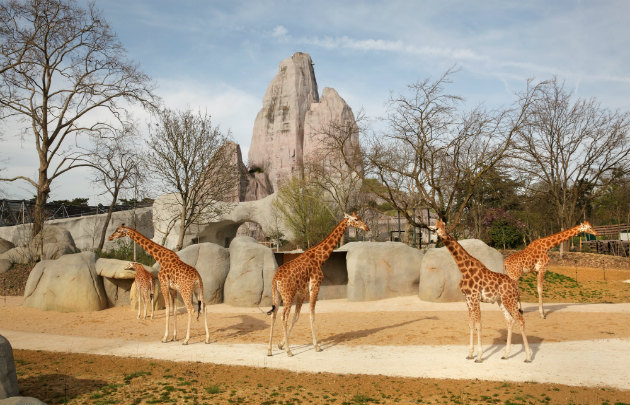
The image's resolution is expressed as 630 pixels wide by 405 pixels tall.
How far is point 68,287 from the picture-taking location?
639 inches

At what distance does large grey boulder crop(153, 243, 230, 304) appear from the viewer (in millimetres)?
17219

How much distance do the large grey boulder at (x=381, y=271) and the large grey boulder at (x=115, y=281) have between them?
7.61 m

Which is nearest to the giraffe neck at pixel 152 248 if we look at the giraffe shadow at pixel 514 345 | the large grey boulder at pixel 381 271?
the giraffe shadow at pixel 514 345

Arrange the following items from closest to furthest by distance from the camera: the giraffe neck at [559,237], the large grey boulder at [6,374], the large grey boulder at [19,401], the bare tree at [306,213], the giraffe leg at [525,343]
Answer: the large grey boulder at [19,401], the large grey boulder at [6,374], the giraffe leg at [525,343], the giraffe neck at [559,237], the bare tree at [306,213]

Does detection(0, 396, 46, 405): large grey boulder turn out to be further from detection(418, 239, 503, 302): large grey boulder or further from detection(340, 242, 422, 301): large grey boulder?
detection(418, 239, 503, 302): large grey boulder

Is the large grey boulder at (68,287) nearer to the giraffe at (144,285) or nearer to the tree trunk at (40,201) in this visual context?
the giraffe at (144,285)

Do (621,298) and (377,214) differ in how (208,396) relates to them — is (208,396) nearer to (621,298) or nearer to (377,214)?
(621,298)

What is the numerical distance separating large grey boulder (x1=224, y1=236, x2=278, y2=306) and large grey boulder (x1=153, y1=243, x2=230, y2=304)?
24cm

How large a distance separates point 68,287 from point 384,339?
1087cm

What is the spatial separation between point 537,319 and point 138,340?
10.1 metres

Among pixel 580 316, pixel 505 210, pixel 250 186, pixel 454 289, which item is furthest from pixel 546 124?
pixel 250 186

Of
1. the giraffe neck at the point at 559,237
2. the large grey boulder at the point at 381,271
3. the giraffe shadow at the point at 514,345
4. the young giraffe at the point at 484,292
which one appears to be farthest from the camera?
the large grey boulder at the point at 381,271

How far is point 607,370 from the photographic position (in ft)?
27.1

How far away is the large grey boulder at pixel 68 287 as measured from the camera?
16.1 meters
